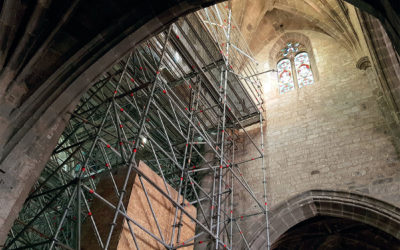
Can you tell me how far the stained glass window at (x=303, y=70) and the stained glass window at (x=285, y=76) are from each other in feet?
0.75

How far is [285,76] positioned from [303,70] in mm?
571

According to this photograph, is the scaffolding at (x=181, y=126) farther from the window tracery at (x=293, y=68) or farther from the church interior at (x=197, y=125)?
the window tracery at (x=293, y=68)

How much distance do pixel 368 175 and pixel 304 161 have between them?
57.6 inches

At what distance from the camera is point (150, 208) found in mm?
5297

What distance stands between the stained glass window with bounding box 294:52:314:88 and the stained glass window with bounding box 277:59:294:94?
9.0 inches

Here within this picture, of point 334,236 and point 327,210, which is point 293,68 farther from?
point 334,236

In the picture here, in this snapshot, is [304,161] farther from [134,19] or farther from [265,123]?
[134,19]

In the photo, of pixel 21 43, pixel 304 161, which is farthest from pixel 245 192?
pixel 21 43

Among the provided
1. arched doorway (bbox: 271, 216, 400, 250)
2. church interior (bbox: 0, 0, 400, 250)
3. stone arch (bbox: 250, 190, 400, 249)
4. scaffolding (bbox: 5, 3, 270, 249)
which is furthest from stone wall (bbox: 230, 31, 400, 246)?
arched doorway (bbox: 271, 216, 400, 250)

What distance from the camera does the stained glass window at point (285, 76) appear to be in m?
10.8

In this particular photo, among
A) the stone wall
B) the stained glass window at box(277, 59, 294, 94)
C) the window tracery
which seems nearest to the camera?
the stone wall

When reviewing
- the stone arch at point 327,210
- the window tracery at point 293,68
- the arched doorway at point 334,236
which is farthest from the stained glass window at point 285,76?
the arched doorway at point 334,236

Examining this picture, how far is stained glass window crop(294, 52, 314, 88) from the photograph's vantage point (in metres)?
10.5

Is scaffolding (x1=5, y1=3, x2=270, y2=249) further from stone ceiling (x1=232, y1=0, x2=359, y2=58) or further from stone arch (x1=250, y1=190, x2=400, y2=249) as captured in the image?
stone ceiling (x1=232, y1=0, x2=359, y2=58)
